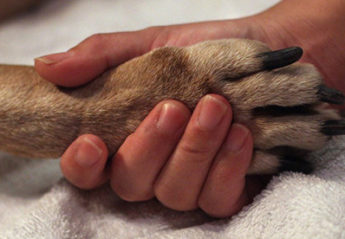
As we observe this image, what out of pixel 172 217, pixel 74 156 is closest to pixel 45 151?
pixel 74 156

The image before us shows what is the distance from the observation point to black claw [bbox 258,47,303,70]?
769 millimetres

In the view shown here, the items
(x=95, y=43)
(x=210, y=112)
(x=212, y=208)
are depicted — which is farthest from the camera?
(x=95, y=43)

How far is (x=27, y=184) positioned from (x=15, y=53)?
0.61 meters

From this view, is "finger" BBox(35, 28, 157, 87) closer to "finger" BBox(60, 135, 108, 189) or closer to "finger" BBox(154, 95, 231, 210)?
"finger" BBox(60, 135, 108, 189)

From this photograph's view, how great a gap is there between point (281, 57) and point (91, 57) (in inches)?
18.3

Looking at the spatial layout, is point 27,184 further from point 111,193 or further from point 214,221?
point 214,221

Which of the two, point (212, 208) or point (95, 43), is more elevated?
point (95, 43)

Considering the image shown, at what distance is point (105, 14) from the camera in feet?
5.31

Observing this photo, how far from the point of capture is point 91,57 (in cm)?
96

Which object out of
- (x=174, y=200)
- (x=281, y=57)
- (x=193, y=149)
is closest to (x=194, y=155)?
(x=193, y=149)

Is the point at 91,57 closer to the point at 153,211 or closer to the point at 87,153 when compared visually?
the point at 87,153

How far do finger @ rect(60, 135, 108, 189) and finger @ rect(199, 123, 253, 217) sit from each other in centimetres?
25

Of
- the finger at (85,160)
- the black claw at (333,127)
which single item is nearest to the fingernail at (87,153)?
the finger at (85,160)

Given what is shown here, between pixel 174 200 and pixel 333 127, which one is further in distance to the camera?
pixel 174 200
